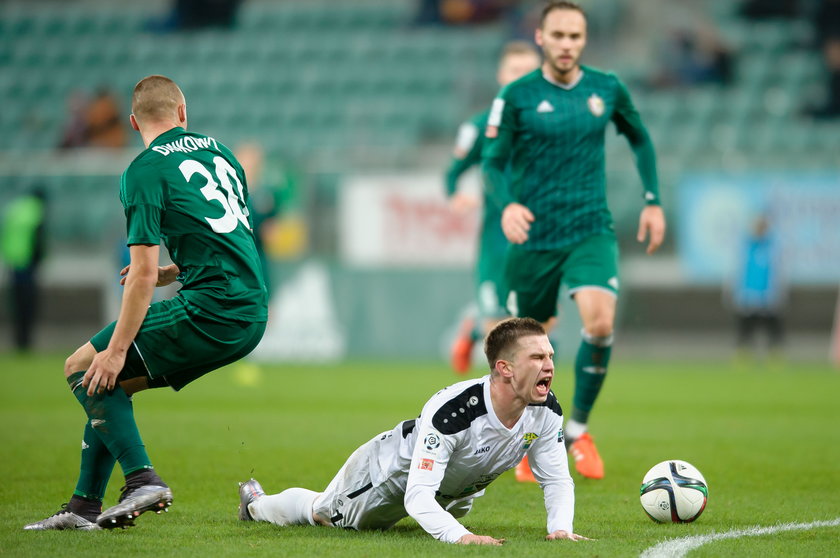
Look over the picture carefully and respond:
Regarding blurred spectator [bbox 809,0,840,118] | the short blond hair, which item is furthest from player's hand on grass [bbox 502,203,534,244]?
blurred spectator [bbox 809,0,840,118]

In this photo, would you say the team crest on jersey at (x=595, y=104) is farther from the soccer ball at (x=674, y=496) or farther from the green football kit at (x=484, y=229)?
the soccer ball at (x=674, y=496)

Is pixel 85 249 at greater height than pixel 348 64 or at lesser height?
lesser

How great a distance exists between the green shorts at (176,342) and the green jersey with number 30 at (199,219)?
0.17 feet

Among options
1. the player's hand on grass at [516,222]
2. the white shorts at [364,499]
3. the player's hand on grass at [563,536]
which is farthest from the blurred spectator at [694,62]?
the player's hand on grass at [563,536]

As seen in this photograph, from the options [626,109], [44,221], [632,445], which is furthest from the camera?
[44,221]

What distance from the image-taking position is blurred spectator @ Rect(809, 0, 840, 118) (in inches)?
778

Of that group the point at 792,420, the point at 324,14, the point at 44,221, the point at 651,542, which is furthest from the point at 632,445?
the point at 324,14

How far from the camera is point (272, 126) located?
73.2ft

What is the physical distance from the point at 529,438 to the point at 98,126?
17.3 m

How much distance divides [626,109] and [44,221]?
13.1 m

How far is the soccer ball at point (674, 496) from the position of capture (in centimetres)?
555

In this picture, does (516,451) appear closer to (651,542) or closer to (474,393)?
(474,393)

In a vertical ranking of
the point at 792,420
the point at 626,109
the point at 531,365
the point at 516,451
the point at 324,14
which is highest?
the point at 324,14

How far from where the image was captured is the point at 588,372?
7.13 meters
